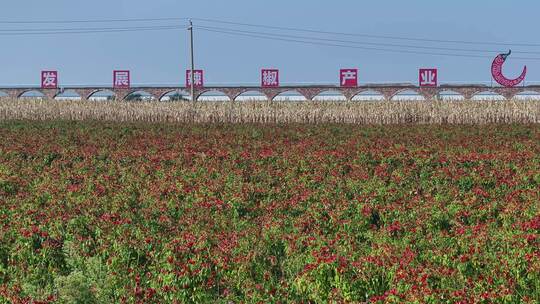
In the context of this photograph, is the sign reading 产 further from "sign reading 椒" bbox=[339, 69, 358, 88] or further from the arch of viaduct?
"sign reading 椒" bbox=[339, 69, 358, 88]

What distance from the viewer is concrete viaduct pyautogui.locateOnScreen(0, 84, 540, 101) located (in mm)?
77312

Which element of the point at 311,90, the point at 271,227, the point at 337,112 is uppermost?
the point at 311,90

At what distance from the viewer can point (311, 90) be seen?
8006cm

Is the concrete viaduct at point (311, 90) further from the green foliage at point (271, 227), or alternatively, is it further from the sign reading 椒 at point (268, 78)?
the green foliage at point (271, 227)

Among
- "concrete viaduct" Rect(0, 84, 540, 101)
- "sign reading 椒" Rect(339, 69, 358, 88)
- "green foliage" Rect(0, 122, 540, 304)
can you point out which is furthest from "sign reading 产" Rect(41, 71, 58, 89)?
"green foliage" Rect(0, 122, 540, 304)

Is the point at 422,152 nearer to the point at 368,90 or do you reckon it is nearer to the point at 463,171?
the point at 463,171

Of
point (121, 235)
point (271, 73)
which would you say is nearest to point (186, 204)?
point (121, 235)

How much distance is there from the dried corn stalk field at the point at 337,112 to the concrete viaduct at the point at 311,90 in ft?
96.3

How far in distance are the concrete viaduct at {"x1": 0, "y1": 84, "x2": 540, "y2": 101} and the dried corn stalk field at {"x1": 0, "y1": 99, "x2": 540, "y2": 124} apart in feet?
96.3

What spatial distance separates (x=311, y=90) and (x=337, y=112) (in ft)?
113

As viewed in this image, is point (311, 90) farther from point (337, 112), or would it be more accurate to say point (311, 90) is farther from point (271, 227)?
point (271, 227)

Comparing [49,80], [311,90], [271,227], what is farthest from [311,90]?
[271,227]

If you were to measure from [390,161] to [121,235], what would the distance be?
9.47 m

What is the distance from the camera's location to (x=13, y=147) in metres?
20.5
